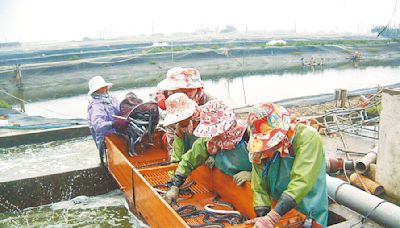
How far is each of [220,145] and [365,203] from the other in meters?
1.92

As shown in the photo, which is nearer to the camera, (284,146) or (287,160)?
(284,146)

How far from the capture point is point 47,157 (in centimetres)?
886

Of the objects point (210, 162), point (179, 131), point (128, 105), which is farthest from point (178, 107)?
point (128, 105)

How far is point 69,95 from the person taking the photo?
23.0m

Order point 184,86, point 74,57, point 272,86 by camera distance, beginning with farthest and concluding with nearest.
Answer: point 74,57 < point 272,86 < point 184,86

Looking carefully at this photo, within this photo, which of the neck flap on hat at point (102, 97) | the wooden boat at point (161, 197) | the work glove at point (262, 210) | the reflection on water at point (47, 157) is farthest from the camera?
the reflection on water at point (47, 157)

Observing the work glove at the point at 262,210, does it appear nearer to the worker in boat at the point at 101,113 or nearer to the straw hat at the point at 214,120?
the straw hat at the point at 214,120

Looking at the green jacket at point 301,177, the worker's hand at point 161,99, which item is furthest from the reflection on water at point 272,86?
the green jacket at point 301,177

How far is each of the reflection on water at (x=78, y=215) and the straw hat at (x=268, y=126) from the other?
3.14 m

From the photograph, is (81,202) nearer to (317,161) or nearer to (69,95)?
(317,161)

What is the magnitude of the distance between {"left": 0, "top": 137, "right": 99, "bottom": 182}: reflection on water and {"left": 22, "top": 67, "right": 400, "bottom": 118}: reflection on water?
6.61 meters

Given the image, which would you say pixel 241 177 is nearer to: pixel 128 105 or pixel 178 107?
pixel 178 107

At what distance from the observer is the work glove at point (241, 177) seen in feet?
13.9

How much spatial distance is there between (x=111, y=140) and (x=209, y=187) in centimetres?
227
